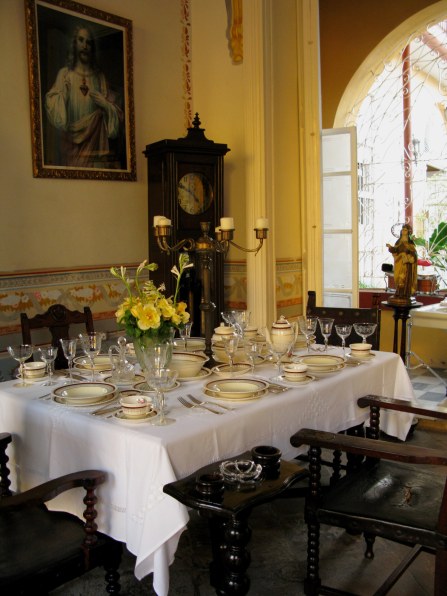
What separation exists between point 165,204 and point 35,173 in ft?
2.85

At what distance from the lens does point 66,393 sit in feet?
7.39

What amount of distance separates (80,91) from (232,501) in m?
3.31

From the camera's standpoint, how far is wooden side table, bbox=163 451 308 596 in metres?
1.63

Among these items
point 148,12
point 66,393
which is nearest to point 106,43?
point 148,12

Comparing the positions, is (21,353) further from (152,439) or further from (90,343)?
(152,439)

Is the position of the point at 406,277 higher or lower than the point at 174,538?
higher

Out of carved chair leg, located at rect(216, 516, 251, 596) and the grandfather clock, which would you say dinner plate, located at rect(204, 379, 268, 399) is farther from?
the grandfather clock

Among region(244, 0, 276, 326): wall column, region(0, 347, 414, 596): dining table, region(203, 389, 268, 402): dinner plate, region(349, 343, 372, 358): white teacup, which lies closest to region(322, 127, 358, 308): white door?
region(244, 0, 276, 326): wall column

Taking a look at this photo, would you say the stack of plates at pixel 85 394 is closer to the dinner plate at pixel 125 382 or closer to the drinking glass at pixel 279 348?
the dinner plate at pixel 125 382

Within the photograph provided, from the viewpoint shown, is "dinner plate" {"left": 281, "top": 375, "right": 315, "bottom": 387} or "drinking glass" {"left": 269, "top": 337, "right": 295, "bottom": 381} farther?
"drinking glass" {"left": 269, "top": 337, "right": 295, "bottom": 381}

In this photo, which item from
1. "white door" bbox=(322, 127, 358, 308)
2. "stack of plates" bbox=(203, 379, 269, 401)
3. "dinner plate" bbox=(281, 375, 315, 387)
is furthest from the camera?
"white door" bbox=(322, 127, 358, 308)

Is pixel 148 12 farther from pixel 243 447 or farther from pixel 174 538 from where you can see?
pixel 174 538

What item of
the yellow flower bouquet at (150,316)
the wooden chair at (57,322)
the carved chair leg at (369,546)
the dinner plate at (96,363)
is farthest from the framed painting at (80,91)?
the carved chair leg at (369,546)

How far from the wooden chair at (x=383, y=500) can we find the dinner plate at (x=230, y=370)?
55cm
